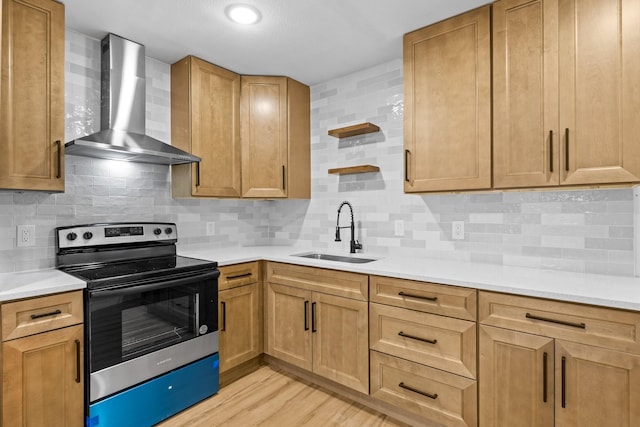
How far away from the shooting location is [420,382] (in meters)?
1.93

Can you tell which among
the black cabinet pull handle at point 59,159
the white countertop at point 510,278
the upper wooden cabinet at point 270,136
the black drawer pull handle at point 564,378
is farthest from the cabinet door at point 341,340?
the black cabinet pull handle at point 59,159

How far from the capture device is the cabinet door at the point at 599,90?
158cm

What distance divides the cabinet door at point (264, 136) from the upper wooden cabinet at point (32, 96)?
1.30 meters

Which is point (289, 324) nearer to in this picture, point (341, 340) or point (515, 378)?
point (341, 340)

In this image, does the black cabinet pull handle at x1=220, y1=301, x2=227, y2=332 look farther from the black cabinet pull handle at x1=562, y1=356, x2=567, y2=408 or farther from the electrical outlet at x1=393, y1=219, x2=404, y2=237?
the black cabinet pull handle at x1=562, y1=356, x2=567, y2=408

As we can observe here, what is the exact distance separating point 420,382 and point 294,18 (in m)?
2.29

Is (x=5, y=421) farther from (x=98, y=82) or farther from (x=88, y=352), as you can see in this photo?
(x=98, y=82)

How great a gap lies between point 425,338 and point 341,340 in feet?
1.96

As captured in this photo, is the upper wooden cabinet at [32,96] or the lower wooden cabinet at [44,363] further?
the upper wooden cabinet at [32,96]

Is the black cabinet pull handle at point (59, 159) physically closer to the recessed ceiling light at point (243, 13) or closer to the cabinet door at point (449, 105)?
the recessed ceiling light at point (243, 13)

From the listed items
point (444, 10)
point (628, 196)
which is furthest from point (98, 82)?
point (628, 196)

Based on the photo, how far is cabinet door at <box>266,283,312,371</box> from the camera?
Result: 246 centimetres

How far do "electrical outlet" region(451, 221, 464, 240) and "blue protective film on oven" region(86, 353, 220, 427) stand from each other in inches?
73.8

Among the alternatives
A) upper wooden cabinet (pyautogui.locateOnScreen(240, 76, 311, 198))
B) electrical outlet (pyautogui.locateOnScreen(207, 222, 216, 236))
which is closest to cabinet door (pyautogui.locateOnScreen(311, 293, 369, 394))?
upper wooden cabinet (pyautogui.locateOnScreen(240, 76, 311, 198))
